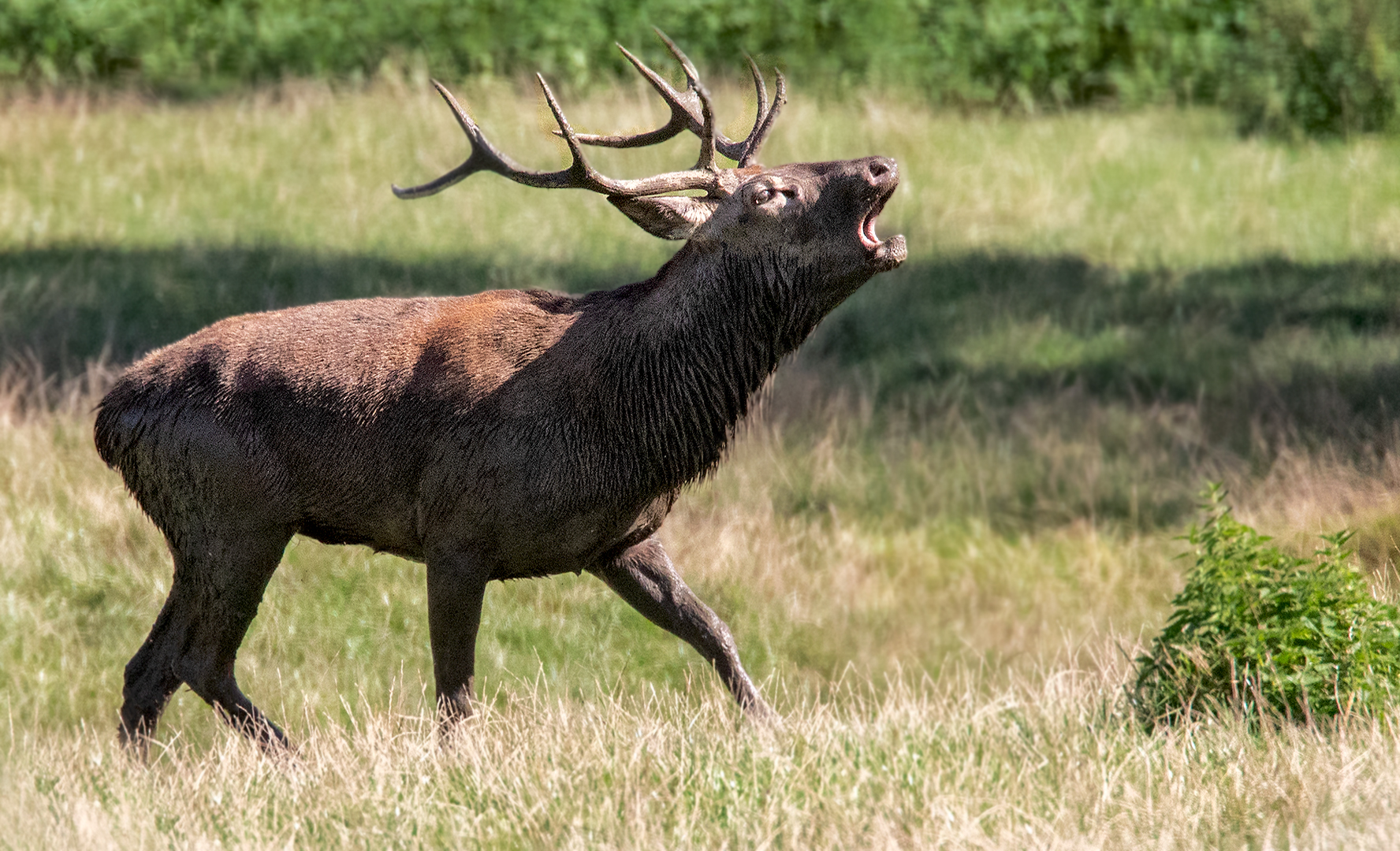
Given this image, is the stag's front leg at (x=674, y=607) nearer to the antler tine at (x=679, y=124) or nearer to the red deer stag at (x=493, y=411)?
the red deer stag at (x=493, y=411)

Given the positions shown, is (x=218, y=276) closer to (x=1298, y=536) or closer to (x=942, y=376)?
(x=942, y=376)

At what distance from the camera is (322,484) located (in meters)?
5.39

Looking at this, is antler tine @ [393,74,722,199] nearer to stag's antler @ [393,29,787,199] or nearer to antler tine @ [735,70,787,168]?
stag's antler @ [393,29,787,199]

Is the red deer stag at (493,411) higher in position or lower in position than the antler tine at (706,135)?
lower

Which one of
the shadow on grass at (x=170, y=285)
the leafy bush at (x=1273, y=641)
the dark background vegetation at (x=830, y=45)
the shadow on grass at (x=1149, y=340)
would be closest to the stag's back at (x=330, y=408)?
the leafy bush at (x=1273, y=641)

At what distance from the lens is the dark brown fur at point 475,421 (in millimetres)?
5156

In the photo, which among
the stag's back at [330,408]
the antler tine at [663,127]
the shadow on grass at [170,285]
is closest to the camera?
the stag's back at [330,408]

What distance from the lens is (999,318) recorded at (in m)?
11.5

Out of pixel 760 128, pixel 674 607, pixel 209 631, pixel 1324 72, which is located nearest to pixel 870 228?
pixel 760 128

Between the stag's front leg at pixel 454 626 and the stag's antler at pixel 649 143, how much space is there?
1.25 metres

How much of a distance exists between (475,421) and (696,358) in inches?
29.1

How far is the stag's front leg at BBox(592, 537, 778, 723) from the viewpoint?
5625 mm

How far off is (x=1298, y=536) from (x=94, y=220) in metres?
9.27

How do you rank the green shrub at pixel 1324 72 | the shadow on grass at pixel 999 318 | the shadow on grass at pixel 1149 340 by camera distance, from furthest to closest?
1. the green shrub at pixel 1324 72
2. the shadow on grass at pixel 999 318
3. the shadow on grass at pixel 1149 340
